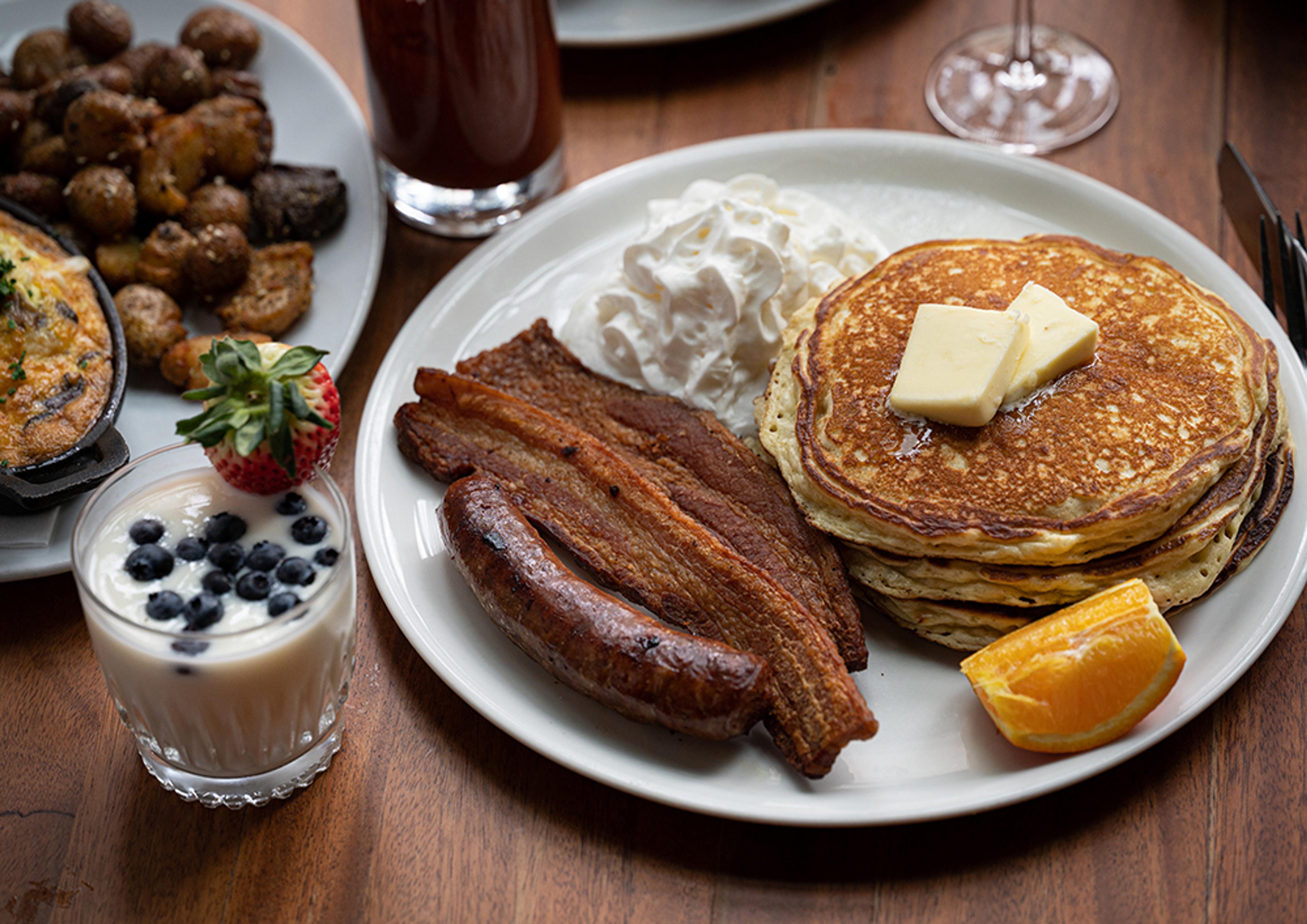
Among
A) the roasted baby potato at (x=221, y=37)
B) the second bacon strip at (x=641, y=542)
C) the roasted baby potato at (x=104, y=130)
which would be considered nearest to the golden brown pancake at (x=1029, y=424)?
the second bacon strip at (x=641, y=542)

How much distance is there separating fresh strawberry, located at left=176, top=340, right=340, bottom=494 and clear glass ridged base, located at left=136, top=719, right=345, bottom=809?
48 centimetres

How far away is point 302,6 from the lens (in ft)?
11.6

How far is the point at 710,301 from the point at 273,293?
972 mm

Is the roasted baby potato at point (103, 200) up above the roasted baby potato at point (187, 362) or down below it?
above

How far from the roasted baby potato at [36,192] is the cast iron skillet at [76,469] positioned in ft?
1.96

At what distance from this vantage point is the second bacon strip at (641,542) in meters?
1.88

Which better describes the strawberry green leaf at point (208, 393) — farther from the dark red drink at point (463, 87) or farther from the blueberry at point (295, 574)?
the dark red drink at point (463, 87)

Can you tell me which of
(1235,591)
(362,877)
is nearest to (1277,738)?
(1235,591)

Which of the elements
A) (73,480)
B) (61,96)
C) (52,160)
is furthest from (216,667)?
(61,96)

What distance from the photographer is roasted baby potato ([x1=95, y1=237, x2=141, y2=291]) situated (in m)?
2.63

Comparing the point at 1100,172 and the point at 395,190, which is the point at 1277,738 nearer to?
the point at 1100,172

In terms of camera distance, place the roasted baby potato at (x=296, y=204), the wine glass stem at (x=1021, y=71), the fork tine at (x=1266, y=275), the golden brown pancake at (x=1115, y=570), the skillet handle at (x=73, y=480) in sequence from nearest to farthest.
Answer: the golden brown pancake at (x=1115, y=570)
the skillet handle at (x=73, y=480)
the fork tine at (x=1266, y=275)
the roasted baby potato at (x=296, y=204)
the wine glass stem at (x=1021, y=71)

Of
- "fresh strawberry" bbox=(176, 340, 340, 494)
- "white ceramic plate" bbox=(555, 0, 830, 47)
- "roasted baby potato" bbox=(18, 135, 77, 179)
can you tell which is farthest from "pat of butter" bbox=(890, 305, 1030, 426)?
"roasted baby potato" bbox=(18, 135, 77, 179)

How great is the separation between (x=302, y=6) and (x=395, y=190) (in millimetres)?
1005
